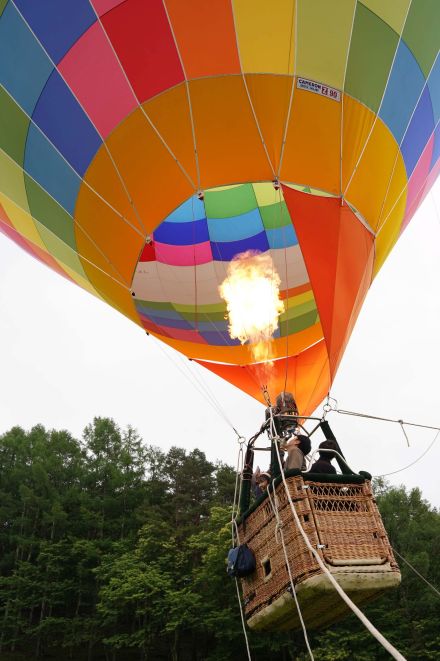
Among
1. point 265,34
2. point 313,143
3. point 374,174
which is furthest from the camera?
point 374,174

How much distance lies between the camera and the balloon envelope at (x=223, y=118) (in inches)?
157

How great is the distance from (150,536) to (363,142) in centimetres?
1658

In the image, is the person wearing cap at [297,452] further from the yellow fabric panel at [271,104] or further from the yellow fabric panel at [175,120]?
the yellow fabric panel at [175,120]

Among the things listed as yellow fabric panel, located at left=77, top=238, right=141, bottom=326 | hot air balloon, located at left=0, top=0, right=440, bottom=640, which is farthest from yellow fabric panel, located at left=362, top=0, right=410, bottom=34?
yellow fabric panel, located at left=77, top=238, right=141, bottom=326

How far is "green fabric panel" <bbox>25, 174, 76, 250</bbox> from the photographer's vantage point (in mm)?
4973

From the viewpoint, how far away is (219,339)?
6590 millimetres

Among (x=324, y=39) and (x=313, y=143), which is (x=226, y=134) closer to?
(x=313, y=143)

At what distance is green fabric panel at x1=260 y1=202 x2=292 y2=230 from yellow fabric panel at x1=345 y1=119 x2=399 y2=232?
1960mm

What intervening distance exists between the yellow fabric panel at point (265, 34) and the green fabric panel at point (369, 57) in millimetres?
457

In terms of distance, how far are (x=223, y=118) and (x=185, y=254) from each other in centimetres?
241

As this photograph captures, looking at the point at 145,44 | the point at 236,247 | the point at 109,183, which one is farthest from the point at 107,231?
the point at 236,247

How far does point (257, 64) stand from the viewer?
402 cm

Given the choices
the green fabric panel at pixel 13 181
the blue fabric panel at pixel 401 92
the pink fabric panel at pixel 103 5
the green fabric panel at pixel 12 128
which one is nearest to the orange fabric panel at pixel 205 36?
the pink fabric panel at pixel 103 5

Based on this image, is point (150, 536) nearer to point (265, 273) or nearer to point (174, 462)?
point (174, 462)
